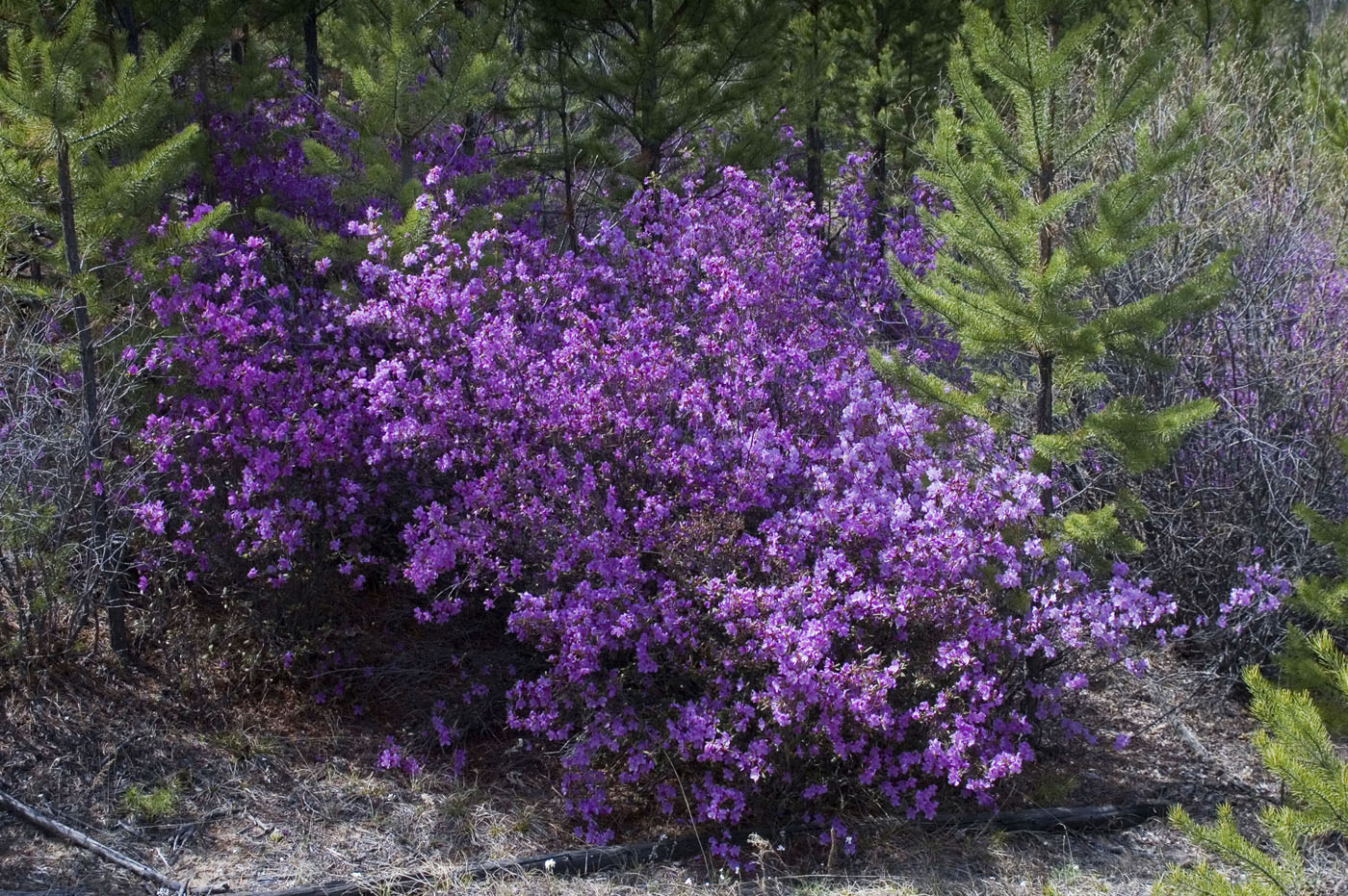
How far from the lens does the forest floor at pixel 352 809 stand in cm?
397

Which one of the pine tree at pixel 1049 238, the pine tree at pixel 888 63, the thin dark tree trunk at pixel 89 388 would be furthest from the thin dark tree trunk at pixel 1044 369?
the pine tree at pixel 888 63

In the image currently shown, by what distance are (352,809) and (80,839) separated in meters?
0.92

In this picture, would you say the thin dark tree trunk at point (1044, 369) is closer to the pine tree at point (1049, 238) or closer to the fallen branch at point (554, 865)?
the pine tree at point (1049, 238)

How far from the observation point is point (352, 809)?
4.30 metres

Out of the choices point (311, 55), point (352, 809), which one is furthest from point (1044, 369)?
point (311, 55)

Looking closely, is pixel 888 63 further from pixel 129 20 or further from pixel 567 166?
pixel 129 20

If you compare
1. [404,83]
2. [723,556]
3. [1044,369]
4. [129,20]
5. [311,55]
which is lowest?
[723,556]

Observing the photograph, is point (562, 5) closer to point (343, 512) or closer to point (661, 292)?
point (661, 292)

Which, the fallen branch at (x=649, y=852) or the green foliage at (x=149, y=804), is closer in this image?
the fallen branch at (x=649, y=852)

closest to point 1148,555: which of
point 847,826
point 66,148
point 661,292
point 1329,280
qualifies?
point 1329,280

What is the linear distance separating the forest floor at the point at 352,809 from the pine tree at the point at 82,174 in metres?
0.51

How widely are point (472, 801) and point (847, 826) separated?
1.44m

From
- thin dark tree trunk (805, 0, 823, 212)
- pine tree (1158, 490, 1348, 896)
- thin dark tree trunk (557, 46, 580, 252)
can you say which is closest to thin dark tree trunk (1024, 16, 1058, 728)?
pine tree (1158, 490, 1348, 896)

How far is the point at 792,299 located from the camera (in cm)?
557
